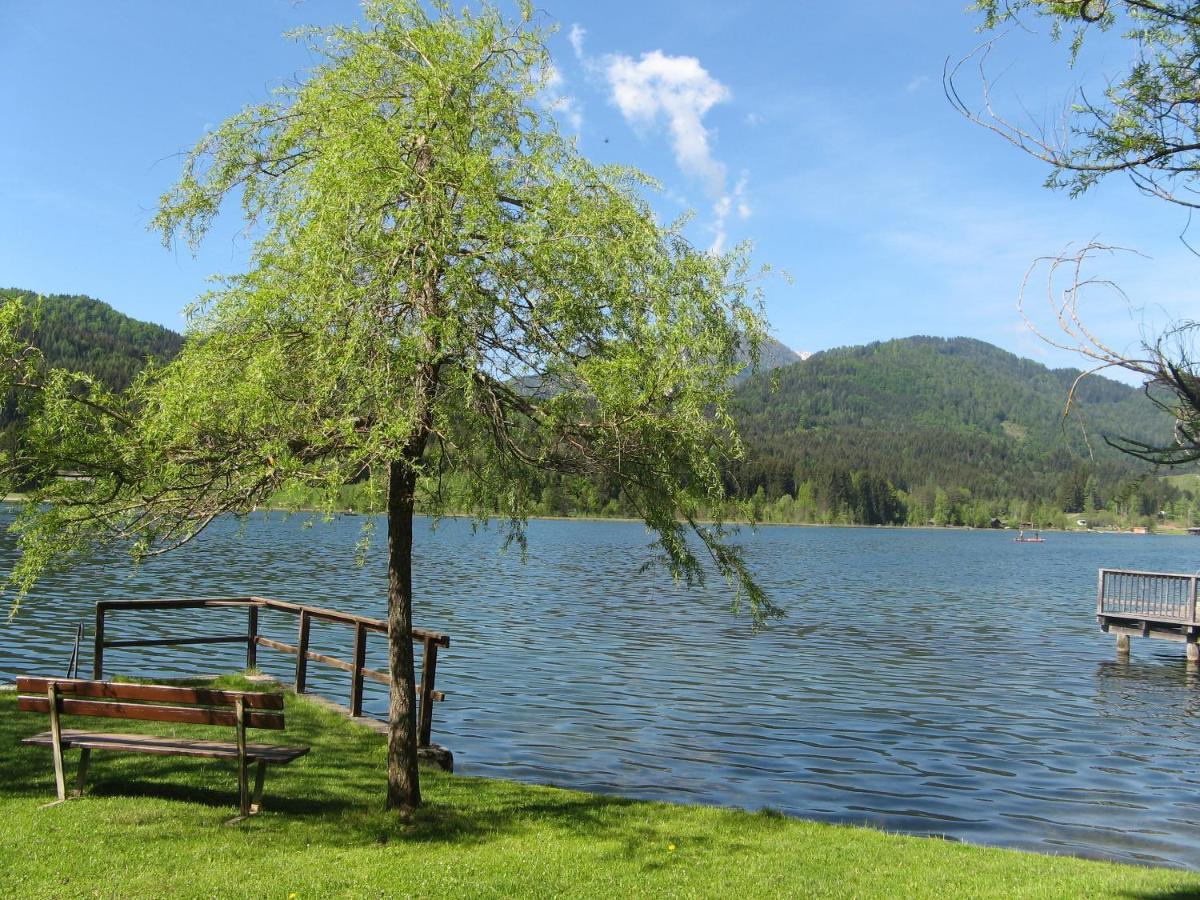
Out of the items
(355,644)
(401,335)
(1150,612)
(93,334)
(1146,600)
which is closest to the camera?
(401,335)

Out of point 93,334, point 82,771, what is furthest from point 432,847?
point 93,334

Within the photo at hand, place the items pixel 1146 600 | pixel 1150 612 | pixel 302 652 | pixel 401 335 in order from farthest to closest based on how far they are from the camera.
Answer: pixel 1146 600 < pixel 1150 612 < pixel 302 652 < pixel 401 335

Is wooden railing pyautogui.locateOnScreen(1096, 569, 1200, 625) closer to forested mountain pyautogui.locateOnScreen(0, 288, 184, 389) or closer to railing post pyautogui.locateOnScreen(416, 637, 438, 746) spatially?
railing post pyautogui.locateOnScreen(416, 637, 438, 746)

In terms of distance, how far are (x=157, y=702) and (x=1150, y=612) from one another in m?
30.0

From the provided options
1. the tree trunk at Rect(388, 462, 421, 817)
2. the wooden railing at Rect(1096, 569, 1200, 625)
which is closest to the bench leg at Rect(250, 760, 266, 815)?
the tree trunk at Rect(388, 462, 421, 817)

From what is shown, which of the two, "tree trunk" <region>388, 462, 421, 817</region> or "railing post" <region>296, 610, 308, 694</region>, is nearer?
"tree trunk" <region>388, 462, 421, 817</region>

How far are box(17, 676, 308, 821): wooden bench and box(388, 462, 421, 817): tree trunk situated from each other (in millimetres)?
854

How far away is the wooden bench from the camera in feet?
25.5

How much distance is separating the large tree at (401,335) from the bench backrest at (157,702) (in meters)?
1.12

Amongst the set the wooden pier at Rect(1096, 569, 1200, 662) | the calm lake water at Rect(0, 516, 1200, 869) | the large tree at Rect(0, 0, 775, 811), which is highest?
the large tree at Rect(0, 0, 775, 811)

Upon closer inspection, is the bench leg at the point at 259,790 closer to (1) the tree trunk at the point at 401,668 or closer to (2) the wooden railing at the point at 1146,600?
(1) the tree trunk at the point at 401,668

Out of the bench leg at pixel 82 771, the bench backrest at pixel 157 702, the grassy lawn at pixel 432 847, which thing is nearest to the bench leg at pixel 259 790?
the grassy lawn at pixel 432 847

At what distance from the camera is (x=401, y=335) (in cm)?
712

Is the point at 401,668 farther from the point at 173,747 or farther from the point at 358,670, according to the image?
the point at 358,670
